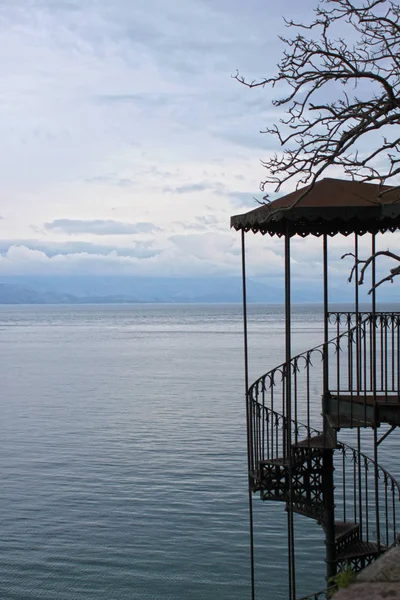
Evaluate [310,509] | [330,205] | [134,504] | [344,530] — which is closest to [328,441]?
[310,509]

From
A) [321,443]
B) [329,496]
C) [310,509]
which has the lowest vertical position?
[310,509]

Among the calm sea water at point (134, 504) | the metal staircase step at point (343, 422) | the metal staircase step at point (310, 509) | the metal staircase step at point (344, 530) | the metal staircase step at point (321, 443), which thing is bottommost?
the calm sea water at point (134, 504)

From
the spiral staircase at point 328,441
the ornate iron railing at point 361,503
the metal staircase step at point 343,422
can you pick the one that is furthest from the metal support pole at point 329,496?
the metal staircase step at point 343,422

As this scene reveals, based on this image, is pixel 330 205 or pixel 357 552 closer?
pixel 330 205

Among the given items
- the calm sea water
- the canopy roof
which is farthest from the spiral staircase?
the calm sea water

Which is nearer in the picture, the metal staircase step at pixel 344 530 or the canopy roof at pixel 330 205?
the canopy roof at pixel 330 205

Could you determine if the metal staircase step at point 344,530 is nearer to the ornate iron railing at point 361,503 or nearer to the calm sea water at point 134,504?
the ornate iron railing at point 361,503

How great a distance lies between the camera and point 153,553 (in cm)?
1966

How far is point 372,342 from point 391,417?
125cm

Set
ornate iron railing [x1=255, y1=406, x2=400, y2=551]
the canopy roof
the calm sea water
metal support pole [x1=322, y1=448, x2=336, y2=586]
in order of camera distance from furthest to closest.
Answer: the calm sea water, ornate iron railing [x1=255, y1=406, x2=400, y2=551], metal support pole [x1=322, y1=448, x2=336, y2=586], the canopy roof

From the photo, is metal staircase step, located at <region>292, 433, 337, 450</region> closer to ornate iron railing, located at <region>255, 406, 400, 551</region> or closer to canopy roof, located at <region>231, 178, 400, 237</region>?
ornate iron railing, located at <region>255, 406, 400, 551</region>

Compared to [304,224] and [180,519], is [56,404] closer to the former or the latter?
[180,519]

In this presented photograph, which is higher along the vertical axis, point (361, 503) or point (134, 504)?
point (361, 503)

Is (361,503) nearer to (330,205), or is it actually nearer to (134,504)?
(134,504)
